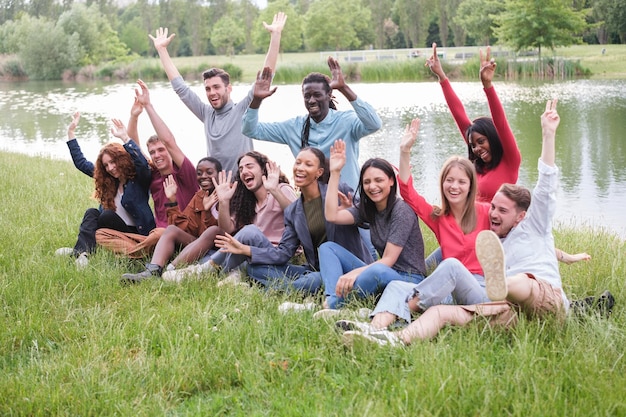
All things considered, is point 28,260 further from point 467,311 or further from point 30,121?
point 30,121

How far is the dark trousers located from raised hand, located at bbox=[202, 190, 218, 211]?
31.1 inches

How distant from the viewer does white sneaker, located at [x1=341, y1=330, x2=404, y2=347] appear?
3465 millimetres

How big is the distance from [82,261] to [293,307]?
203 centimetres

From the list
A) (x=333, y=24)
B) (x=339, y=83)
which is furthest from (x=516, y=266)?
(x=333, y=24)

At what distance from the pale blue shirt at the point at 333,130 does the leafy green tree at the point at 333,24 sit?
5268cm

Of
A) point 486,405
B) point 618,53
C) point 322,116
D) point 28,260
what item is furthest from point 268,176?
point 618,53

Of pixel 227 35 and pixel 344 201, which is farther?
pixel 227 35

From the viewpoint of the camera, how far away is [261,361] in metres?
3.48

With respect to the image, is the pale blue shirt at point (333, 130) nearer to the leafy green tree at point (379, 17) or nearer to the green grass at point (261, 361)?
the green grass at point (261, 361)

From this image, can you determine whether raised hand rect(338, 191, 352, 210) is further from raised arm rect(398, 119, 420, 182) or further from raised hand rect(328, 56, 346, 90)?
raised hand rect(328, 56, 346, 90)

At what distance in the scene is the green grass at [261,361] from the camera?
117 inches

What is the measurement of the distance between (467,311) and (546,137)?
3.45ft

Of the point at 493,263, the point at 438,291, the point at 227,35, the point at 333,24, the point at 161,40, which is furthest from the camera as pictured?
the point at 227,35

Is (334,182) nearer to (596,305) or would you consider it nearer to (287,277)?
(287,277)
